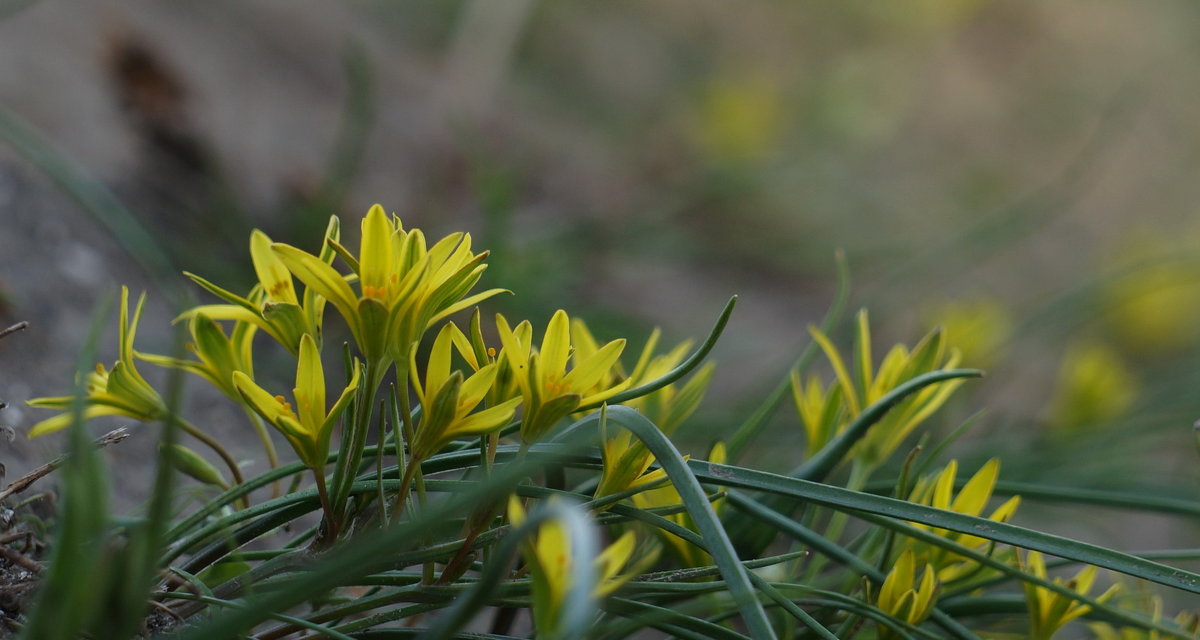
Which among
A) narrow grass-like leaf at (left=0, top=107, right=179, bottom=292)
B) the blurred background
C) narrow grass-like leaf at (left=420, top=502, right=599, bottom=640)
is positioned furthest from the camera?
the blurred background

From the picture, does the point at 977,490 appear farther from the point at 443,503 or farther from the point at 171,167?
the point at 171,167

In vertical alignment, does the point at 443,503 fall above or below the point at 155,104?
below

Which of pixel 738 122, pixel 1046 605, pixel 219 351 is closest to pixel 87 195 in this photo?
pixel 219 351

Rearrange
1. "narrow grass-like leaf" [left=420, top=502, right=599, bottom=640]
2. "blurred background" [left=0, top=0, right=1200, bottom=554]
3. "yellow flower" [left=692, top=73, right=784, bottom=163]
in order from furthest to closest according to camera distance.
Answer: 1. "yellow flower" [left=692, top=73, right=784, bottom=163]
2. "blurred background" [left=0, top=0, right=1200, bottom=554]
3. "narrow grass-like leaf" [left=420, top=502, right=599, bottom=640]

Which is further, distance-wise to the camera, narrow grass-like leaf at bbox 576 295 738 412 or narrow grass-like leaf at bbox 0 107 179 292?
narrow grass-like leaf at bbox 0 107 179 292

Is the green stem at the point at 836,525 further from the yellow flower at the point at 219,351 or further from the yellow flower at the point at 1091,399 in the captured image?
the yellow flower at the point at 1091,399

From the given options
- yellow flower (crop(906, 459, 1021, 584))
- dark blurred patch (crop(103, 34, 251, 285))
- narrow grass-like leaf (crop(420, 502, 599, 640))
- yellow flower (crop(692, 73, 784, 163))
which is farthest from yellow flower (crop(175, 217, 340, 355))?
yellow flower (crop(692, 73, 784, 163))

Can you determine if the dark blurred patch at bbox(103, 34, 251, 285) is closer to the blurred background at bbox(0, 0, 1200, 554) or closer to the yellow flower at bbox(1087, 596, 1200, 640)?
the blurred background at bbox(0, 0, 1200, 554)
